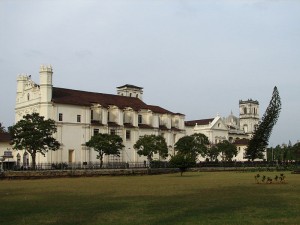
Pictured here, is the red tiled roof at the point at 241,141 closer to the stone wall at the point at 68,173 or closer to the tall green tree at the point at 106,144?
the tall green tree at the point at 106,144

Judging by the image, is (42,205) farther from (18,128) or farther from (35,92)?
(35,92)

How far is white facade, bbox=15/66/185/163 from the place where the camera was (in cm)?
7269

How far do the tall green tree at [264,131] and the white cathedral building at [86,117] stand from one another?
17510 millimetres

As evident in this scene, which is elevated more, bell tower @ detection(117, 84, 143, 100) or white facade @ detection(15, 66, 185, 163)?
bell tower @ detection(117, 84, 143, 100)

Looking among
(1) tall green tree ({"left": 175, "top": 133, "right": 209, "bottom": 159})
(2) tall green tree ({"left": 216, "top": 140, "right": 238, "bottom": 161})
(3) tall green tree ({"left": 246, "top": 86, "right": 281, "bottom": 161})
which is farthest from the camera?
(2) tall green tree ({"left": 216, "top": 140, "right": 238, "bottom": 161})

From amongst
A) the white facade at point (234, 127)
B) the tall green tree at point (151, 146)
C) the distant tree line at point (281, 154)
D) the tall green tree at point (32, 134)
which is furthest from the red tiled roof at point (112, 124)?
the distant tree line at point (281, 154)

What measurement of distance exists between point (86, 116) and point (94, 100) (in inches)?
251

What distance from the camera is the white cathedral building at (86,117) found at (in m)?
72.6

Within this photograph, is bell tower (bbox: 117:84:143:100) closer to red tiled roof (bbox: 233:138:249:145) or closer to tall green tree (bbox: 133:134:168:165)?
red tiled roof (bbox: 233:138:249:145)

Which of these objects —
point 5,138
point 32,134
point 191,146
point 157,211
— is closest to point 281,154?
point 191,146

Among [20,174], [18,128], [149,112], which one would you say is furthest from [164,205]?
[149,112]

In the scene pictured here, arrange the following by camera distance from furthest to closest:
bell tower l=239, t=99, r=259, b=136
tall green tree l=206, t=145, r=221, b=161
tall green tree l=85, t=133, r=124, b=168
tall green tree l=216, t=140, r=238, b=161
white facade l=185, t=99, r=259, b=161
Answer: bell tower l=239, t=99, r=259, b=136
white facade l=185, t=99, r=259, b=161
tall green tree l=216, t=140, r=238, b=161
tall green tree l=206, t=145, r=221, b=161
tall green tree l=85, t=133, r=124, b=168

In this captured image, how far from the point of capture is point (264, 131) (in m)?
79.5

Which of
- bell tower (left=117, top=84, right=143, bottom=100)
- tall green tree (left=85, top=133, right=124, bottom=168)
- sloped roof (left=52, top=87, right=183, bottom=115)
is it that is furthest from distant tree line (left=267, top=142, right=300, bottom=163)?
tall green tree (left=85, top=133, right=124, bottom=168)
